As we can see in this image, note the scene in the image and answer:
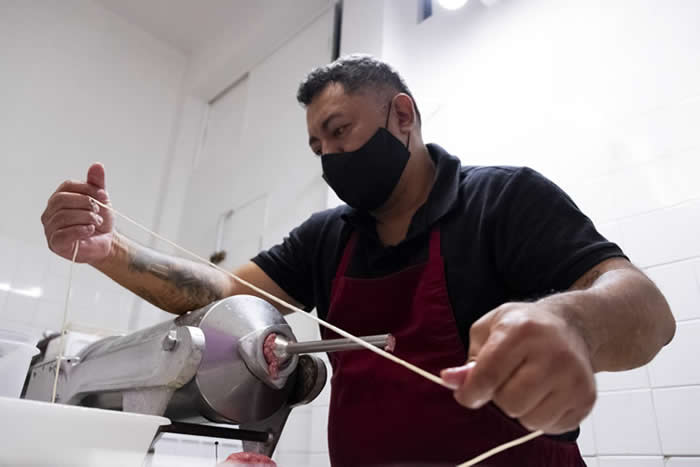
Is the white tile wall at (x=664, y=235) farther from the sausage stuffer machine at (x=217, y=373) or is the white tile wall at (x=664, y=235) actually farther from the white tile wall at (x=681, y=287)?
the sausage stuffer machine at (x=217, y=373)

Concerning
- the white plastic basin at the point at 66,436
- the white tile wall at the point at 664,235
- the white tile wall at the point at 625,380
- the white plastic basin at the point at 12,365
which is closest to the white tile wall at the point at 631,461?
the white tile wall at the point at 625,380

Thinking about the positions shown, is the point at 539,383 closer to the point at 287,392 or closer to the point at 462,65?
the point at 287,392

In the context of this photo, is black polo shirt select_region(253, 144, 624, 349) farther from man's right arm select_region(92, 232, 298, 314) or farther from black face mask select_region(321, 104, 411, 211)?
man's right arm select_region(92, 232, 298, 314)

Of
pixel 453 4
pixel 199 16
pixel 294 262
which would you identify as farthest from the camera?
pixel 199 16

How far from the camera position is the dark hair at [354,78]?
3.71ft

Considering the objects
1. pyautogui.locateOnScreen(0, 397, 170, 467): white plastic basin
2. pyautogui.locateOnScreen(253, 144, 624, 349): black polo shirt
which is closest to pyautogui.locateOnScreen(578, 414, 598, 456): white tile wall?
pyautogui.locateOnScreen(253, 144, 624, 349): black polo shirt

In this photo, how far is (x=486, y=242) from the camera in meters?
0.90

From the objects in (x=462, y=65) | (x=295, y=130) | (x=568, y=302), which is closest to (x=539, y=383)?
(x=568, y=302)

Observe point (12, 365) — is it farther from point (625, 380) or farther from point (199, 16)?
point (199, 16)

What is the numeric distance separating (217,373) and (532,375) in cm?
51

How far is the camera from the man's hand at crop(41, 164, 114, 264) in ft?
3.03

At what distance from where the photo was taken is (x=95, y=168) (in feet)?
3.03

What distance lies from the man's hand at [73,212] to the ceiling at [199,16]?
1.70 meters

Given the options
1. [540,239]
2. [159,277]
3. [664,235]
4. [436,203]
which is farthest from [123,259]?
[664,235]
